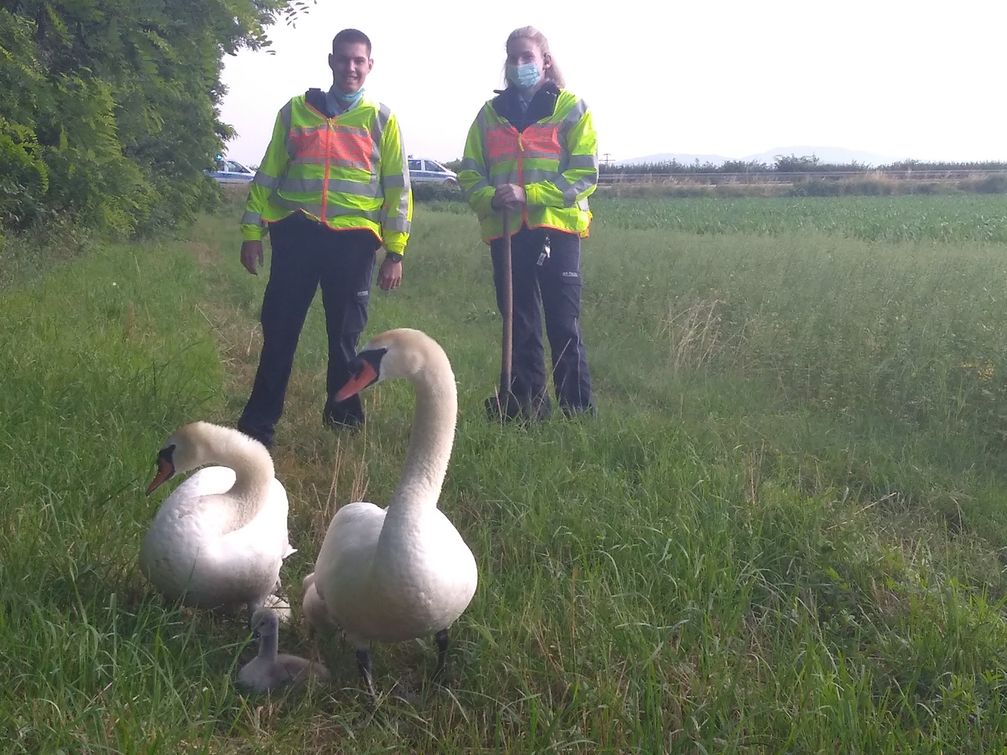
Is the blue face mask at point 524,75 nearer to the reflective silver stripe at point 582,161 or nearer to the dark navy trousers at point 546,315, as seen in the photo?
the reflective silver stripe at point 582,161

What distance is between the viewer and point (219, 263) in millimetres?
14273

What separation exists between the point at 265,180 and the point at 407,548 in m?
3.00

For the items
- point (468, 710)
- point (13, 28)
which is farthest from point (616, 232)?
point (468, 710)

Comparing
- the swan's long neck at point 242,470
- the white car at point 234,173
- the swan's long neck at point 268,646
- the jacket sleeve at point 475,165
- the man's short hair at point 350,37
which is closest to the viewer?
the swan's long neck at point 268,646

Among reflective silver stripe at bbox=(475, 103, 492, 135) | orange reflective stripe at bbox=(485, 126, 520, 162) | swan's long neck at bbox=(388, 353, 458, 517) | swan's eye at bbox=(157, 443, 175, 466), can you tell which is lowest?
swan's eye at bbox=(157, 443, 175, 466)

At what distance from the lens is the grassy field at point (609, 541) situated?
2404mm

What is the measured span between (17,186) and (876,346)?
30.0 feet

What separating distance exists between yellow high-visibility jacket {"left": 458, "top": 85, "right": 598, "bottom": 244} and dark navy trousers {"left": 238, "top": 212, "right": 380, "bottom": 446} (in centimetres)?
85

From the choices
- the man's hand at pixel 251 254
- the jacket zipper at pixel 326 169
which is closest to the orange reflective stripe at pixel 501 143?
the jacket zipper at pixel 326 169

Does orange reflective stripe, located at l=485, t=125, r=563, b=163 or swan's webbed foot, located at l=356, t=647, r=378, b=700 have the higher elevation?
orange reflective stripe, located at l=485, t=125, r=563, b=163

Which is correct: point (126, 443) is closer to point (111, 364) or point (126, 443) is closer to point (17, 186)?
point (111, 364)

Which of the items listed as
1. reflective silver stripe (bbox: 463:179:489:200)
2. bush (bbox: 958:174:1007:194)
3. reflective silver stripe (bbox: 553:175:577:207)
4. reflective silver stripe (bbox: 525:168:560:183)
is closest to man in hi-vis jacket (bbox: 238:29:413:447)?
reflective silver stripe (bbox: 463:179:489:200)

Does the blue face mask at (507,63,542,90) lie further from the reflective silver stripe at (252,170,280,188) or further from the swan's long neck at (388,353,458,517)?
the swan's long neck at (388,353,458,517)

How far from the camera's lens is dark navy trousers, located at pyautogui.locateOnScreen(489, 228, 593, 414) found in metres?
5.22
